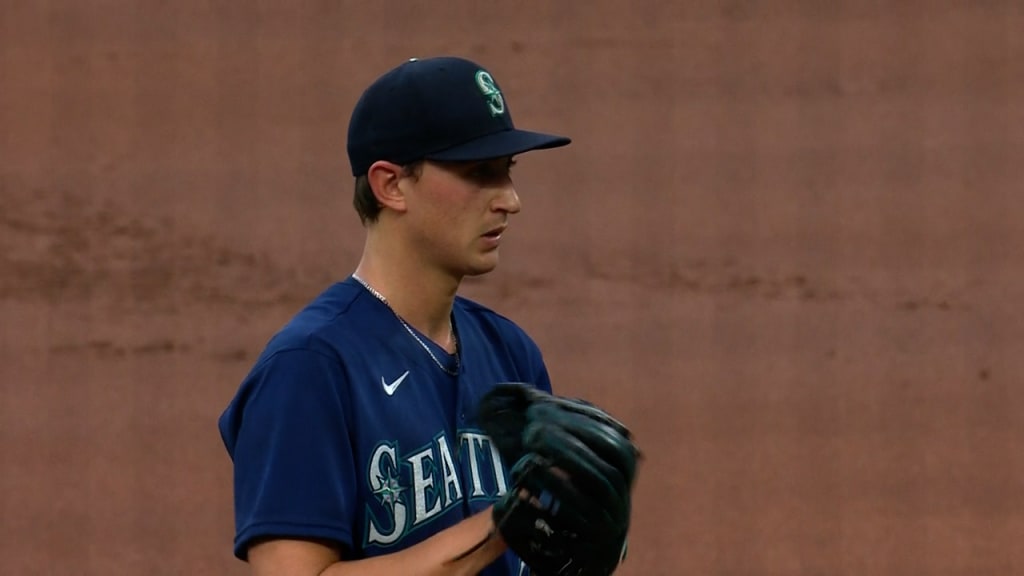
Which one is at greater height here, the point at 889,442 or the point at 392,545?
the point at 392,545

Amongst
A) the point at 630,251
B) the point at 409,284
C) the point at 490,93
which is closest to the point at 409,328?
the point at 409,284

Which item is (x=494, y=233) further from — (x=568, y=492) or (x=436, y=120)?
(x=568, y=492)

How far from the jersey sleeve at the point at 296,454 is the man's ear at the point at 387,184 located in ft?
0.67

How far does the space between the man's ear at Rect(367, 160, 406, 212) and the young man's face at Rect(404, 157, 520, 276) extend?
0.04 ft

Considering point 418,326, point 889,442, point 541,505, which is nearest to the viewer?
point 541,505

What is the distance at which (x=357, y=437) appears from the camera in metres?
1.45

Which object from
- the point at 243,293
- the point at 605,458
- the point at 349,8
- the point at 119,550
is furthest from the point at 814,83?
the point at 605,458

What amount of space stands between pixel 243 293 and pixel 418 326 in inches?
76.6

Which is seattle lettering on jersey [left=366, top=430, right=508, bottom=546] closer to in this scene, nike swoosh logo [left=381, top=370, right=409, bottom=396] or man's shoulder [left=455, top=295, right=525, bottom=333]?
nike swoosh logo [left=381, top=370, right=409, bottom=396]

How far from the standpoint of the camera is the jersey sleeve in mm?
1396

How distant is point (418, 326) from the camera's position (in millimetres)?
1593

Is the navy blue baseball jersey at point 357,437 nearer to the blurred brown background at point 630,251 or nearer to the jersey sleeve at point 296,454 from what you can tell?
the jersey sleeve at point 296,454

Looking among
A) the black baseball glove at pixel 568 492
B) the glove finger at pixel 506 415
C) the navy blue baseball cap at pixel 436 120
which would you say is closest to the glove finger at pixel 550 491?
the black baseball glove at pixel 568 492

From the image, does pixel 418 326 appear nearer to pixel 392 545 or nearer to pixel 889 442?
pixel 392 545
